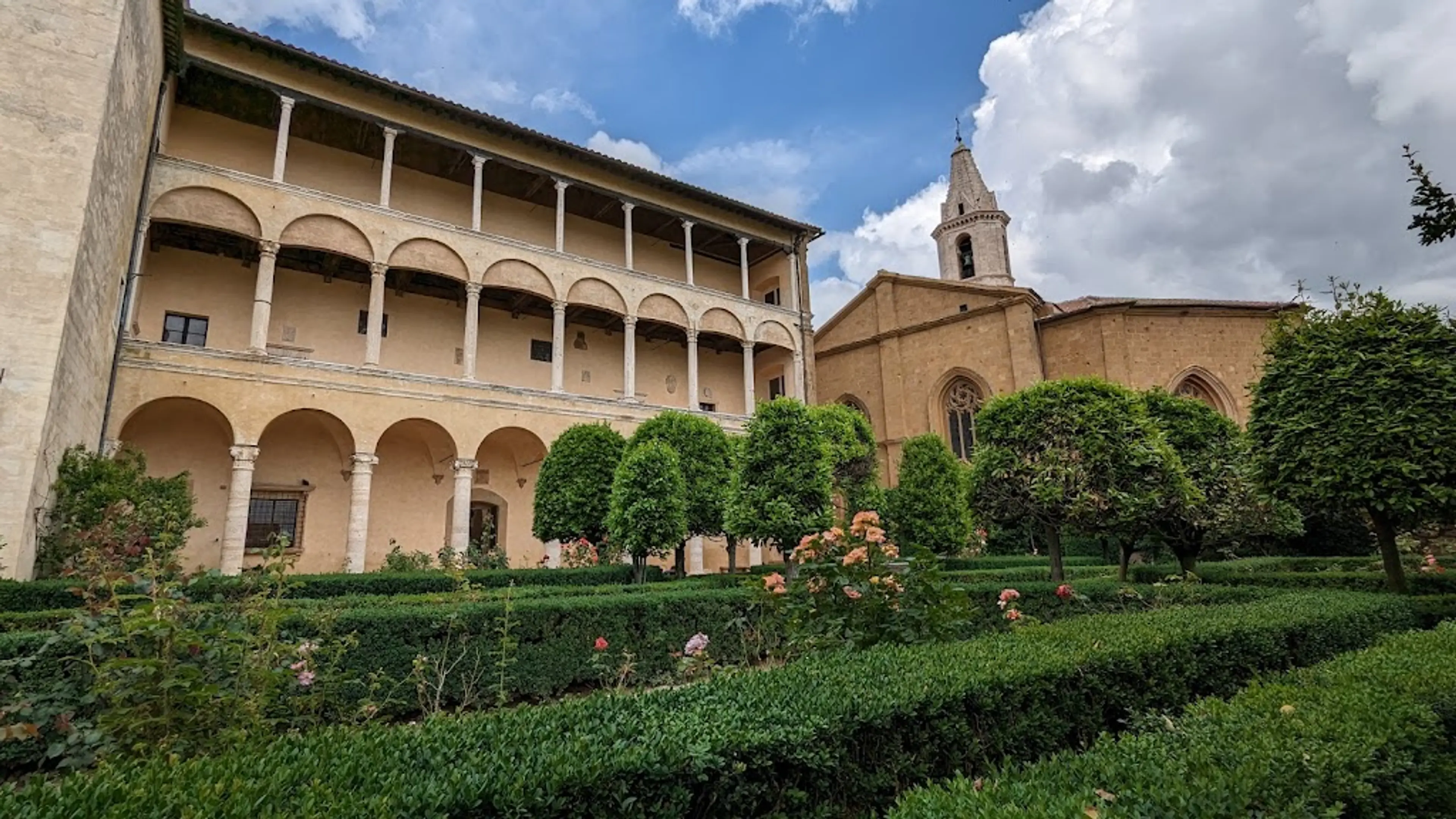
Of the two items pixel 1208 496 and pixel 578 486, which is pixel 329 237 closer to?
pixel 578 486

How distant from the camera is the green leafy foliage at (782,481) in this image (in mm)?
12477

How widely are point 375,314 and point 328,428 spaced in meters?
3.28

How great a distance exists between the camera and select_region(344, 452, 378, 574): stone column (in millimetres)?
15000

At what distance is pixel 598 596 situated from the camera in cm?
793

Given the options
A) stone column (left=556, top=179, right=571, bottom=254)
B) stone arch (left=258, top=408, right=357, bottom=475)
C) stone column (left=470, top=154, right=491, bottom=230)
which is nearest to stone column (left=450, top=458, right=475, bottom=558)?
stone arch (left=258, top=408, right=357, bottom=475)

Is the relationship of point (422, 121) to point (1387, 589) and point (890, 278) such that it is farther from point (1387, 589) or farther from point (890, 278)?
point (1387, 589)

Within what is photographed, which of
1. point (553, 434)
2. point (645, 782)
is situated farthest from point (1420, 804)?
point (553, 434)

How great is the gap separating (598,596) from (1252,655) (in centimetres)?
607

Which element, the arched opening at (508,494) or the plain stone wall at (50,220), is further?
the arched opening at (508,494)

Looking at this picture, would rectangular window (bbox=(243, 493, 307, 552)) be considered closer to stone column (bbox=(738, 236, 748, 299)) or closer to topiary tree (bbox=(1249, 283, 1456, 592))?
stone column (bbox=(738, 236, 748, 299))

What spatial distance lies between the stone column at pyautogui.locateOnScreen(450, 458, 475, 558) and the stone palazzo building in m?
0.08

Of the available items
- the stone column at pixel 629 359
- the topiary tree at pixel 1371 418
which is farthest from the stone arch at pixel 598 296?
the topiary tree at pixel 1371 418

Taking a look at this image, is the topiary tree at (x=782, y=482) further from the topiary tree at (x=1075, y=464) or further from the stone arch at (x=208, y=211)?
the stone arch at (x=208, y=211)

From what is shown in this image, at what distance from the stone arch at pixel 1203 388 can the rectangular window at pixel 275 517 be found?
86.8ft
